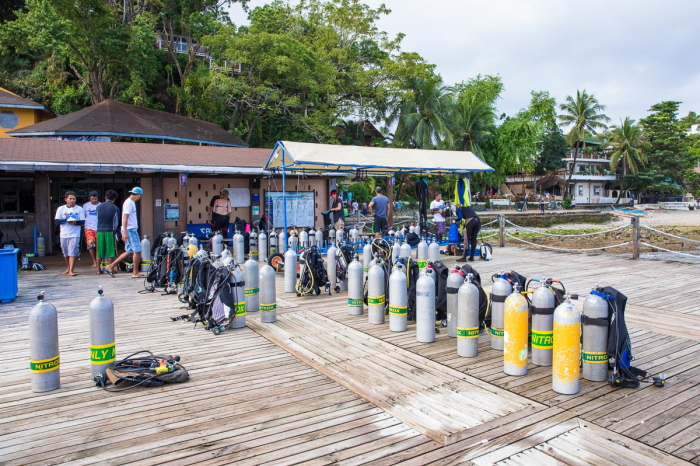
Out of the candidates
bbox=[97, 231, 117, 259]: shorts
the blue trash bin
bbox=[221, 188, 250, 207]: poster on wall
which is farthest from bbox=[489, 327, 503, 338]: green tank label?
bbox=[221, 188, 250, 207]: poster on wall

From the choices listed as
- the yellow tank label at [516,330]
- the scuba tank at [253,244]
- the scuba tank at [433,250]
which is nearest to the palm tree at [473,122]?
the scuba tank at [253,244]

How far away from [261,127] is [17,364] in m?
30.2

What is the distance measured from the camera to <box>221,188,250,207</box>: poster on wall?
1805 cm

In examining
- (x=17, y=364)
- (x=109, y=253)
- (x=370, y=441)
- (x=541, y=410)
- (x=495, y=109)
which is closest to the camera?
(x=370, y=441)

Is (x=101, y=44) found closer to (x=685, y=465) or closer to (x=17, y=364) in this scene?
(x=17, y=364)

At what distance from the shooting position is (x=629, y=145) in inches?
2474

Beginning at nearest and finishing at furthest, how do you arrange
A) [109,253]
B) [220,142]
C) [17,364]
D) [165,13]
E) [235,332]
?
[17,364] < [235,332] < [109,253] < [220,142] < [165,13]

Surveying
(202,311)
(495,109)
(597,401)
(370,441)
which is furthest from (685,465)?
(495,109)

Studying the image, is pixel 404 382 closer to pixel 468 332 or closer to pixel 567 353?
pixel 468 332

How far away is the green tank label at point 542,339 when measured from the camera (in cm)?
515

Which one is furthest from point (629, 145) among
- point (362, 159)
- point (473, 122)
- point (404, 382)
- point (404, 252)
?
point (404, 382)

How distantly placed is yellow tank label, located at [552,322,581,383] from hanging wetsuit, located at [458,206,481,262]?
8.53 meters

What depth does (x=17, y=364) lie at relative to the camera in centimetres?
554

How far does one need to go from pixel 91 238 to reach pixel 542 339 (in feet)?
36.3
